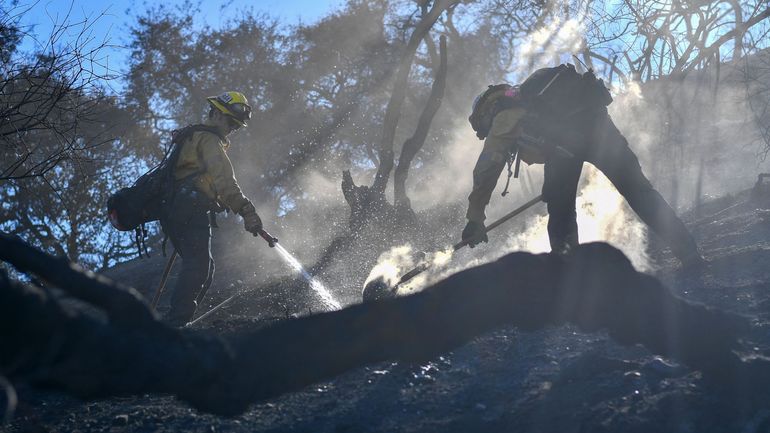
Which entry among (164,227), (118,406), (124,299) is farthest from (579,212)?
(124,299)

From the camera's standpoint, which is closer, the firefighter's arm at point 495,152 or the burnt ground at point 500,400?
the burnt ground at point 500,400

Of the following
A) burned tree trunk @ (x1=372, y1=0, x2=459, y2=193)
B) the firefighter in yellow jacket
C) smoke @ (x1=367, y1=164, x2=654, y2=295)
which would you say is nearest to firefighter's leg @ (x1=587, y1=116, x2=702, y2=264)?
smoke @ (x1=367, y1=164, x2=654, y2=295)

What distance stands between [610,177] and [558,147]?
49 centimetres

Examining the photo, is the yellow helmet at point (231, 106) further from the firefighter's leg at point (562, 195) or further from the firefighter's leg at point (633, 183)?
the firefighter's leg at point (633, 183)

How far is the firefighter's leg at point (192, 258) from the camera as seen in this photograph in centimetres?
590

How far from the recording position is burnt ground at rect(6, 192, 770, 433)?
372cm

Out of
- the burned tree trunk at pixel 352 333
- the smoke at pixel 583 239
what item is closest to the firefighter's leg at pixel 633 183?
the smoke at pixel 583 239

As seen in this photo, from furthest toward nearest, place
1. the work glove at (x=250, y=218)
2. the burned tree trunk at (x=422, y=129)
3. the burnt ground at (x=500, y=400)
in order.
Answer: the burned tree trunk at (x=422, y=129) < the work glove at (x=250, y=218) < the burnt ground at (x=500, y=400)

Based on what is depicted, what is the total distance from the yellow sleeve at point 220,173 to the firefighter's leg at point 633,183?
2.65 metres

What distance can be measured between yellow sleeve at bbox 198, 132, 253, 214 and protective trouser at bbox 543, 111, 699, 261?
7.48ft

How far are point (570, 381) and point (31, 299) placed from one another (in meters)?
2.97

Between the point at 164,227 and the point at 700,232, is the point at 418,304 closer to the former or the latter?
the point at 164,227

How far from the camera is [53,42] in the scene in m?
4.64

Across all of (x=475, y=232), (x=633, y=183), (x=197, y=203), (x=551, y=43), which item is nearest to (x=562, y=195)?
(x=633, y=183)
